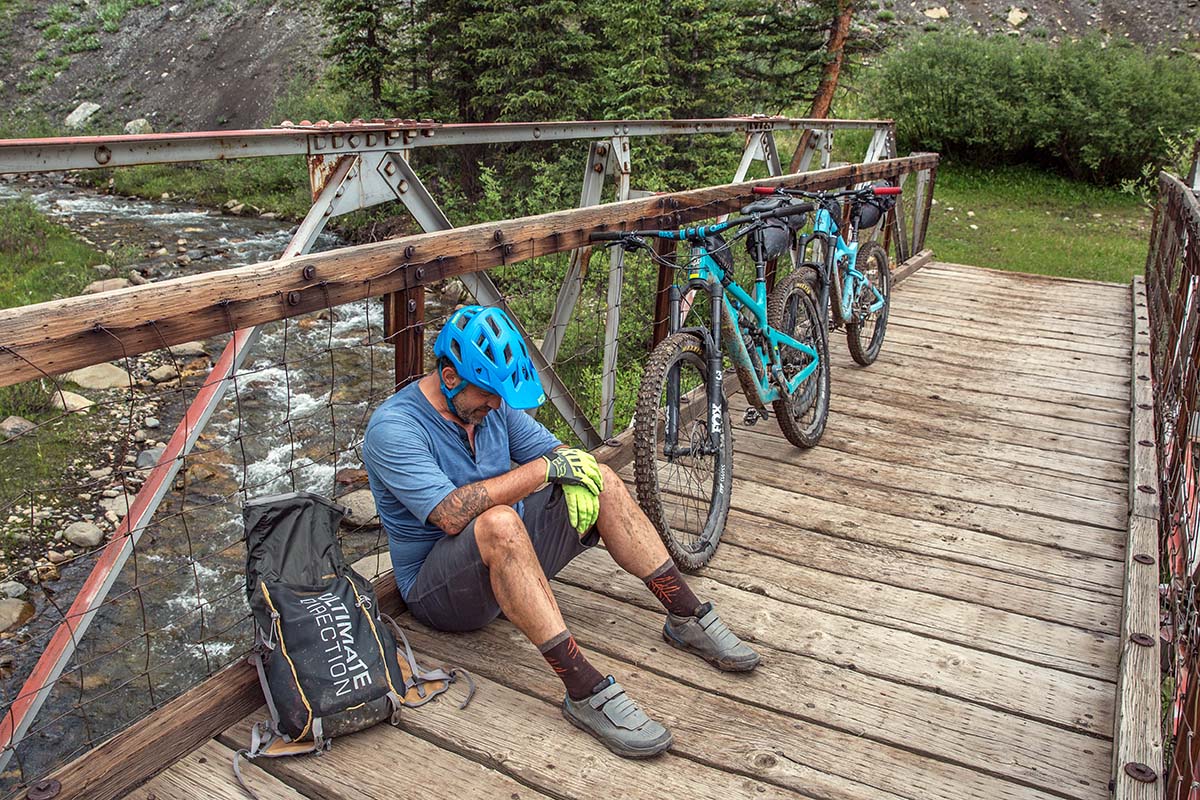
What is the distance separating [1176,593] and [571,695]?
1.95 metres

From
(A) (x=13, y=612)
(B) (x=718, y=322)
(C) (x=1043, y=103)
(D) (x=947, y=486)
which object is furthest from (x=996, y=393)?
(C) (x=1043, y=103)

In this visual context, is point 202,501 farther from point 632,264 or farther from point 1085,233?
point 1085,233

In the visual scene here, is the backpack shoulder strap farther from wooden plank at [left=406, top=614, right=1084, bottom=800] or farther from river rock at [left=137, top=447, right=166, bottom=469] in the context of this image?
river rock at [left=137, top=447, right=166, bottom=469]

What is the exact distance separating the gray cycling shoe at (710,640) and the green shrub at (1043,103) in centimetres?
1707

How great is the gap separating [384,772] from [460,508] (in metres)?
0.70

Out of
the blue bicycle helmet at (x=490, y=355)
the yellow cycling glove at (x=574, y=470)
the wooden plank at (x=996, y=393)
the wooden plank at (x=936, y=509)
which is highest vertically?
the blue bicycle helmet at (x=490, y=355)

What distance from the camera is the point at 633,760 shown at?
8.28ft

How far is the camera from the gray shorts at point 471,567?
2.73 meters

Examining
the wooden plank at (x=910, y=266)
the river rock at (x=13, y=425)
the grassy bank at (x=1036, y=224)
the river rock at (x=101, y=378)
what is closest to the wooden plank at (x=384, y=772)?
the river rock at (x=13, y=425)

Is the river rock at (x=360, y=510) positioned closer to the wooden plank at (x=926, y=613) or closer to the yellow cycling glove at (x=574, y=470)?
the wooden plank at (x=926, y=613)

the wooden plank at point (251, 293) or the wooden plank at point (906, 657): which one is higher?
the wooden plank at point (251, 293)

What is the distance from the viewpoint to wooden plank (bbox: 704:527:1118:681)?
10.0 ft

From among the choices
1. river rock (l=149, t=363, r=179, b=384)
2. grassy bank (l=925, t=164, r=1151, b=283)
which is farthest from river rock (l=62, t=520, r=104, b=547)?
grassy bank (l=925, t=164, r=1151, b=283)

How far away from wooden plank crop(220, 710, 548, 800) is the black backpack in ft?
0.15
